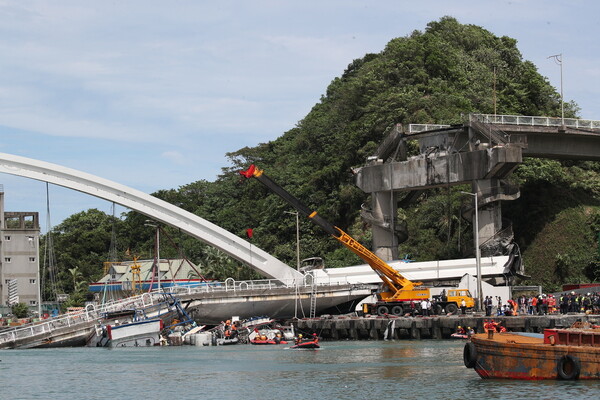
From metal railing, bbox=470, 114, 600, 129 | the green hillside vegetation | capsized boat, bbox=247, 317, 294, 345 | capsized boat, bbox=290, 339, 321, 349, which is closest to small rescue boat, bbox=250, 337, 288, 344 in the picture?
capsized boat, bbox=247, 317, 294, 345

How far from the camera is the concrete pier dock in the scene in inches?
2286

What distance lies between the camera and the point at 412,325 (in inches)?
2522

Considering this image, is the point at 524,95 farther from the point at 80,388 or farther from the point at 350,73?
the point at 80,388

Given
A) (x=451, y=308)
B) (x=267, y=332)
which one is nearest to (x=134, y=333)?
(x=267, y=332)

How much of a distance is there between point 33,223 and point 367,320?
162 feet

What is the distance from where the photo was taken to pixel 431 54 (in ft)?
374

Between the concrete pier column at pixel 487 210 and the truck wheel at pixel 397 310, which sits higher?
the concrete pier column at pixel 487 210

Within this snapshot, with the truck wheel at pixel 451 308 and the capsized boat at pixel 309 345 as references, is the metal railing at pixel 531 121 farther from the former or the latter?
the capsized boat at pixel 309 345

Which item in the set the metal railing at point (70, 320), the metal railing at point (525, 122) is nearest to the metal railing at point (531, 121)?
the metal railing at point (525, 122)

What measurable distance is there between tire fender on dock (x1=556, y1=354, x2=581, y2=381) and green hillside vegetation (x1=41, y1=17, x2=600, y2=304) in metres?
46.0

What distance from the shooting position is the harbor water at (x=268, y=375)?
3847 cm

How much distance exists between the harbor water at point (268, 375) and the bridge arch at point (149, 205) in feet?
43.9

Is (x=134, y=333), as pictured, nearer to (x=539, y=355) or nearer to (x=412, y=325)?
(x=412, y=325)

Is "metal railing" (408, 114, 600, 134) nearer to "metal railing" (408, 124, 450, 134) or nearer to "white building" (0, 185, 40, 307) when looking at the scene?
"metal railing" (408, 124, 450, 134)
